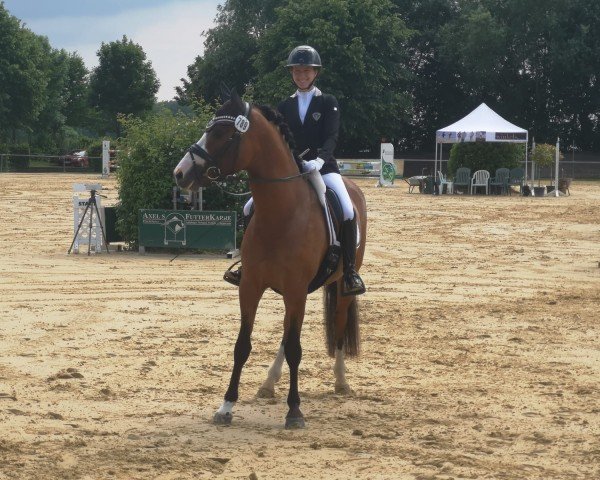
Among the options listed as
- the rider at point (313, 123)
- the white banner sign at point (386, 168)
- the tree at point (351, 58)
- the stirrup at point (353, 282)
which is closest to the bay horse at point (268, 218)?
the rider at point (313, 123)

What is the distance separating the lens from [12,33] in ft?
241

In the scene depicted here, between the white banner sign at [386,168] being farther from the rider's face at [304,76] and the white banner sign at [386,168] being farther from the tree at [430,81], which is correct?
the rider's face at [304,76]

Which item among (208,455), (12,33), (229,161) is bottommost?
(208,455)

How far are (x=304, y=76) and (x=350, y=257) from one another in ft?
5.00

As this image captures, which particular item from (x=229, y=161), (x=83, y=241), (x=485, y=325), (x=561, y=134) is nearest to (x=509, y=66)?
(x=561, y=134)

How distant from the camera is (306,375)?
9.12m

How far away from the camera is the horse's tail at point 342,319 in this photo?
888cm

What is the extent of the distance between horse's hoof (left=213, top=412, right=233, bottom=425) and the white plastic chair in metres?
33.0

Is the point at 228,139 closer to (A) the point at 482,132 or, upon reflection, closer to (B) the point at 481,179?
(A) the point at 482,132

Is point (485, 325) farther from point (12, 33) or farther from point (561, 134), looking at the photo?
point (12, 33)

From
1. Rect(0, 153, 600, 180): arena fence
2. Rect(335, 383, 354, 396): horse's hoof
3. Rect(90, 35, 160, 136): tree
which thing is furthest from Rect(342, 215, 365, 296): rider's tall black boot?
Rect(90, 35, 160, 136): tree

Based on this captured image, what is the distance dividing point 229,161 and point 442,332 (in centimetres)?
481

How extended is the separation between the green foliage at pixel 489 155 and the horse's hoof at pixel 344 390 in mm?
33320

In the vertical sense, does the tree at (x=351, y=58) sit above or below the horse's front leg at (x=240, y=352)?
above
